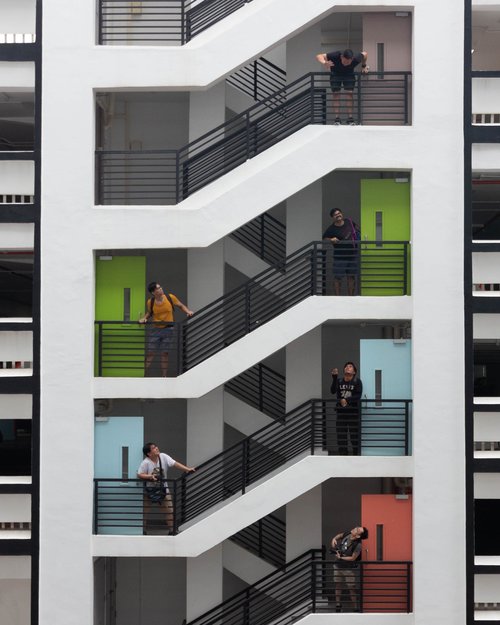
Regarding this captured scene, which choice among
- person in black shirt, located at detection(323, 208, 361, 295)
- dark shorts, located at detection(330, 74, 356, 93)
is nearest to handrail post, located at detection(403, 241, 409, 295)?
person in black shirt, located at detection(323, 208, 361, 295)

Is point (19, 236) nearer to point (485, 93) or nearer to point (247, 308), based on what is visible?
point (247, 308)

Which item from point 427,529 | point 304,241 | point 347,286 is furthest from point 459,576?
point 304,241

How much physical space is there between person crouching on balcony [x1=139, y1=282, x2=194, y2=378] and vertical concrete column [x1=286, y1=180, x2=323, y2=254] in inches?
112

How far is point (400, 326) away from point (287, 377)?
2687 millimetres

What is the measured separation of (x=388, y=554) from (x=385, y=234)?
6508 mm

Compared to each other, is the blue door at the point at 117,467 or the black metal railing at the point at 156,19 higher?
the black metal railing at the point at 156,19

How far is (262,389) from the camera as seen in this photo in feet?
75.2

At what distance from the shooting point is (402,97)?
21.9 m

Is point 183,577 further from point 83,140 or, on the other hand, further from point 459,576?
point 83,140

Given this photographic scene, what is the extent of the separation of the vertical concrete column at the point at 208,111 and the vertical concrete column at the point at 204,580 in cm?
883

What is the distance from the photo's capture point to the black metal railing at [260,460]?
21.0 m

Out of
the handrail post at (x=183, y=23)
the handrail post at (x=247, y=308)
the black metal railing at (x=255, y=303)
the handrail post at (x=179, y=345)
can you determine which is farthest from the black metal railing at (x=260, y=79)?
the handrail post at (x=179, y=345)

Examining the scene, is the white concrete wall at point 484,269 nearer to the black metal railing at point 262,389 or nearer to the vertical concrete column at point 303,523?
the black metal railing at point 262,389

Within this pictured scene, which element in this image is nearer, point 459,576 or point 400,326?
point 459,576
